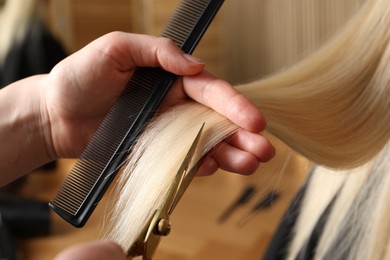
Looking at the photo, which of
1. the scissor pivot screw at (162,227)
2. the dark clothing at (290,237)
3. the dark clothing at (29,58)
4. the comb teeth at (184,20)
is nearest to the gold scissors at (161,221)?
the scissor pivot screw at (162,227)

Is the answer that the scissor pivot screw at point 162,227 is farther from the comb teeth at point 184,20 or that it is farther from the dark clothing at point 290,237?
the dark clothing at point 290,237

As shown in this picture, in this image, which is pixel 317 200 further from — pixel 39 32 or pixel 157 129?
pixel 39 32

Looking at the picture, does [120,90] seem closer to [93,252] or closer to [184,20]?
[184,20]

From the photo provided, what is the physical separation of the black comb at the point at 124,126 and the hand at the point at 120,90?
2 centimetres

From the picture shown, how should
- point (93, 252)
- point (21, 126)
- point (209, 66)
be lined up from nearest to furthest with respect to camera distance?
point (93, 252)
point (21, 126)
point (209, 66)

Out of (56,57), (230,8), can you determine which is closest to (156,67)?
(56,57)

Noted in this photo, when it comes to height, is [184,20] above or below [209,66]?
below

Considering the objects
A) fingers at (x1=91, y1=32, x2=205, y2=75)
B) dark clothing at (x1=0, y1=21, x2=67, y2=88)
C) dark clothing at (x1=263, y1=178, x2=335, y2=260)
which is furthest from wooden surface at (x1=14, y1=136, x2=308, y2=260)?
fingers at (x1=91, y1=32, x2=205, y2=75)

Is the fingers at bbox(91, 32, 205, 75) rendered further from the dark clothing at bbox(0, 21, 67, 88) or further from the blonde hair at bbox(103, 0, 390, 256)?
the dark clothing at bbox(0, 21, 67, 88)

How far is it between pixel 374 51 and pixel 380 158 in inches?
5.9

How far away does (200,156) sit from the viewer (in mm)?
485

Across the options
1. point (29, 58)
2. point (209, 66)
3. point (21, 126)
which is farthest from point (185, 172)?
point (209, 66)

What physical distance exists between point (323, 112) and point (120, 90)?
0.27 meters

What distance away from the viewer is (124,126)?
52 centimetres
